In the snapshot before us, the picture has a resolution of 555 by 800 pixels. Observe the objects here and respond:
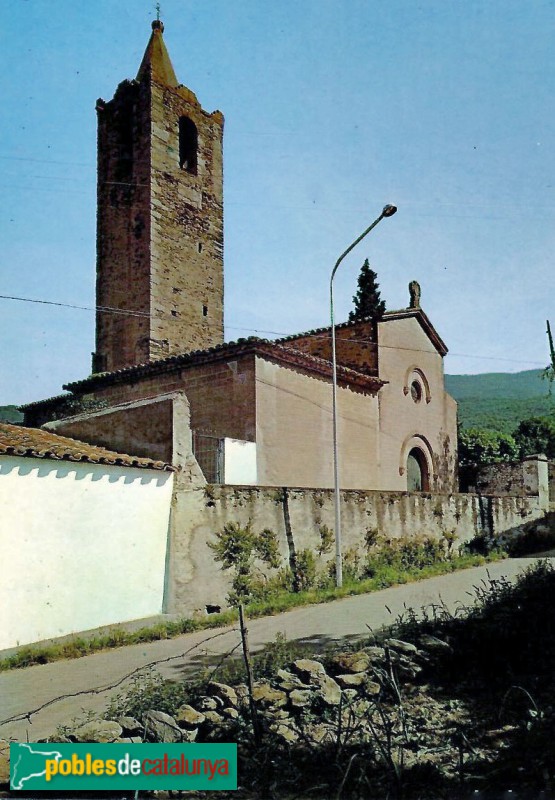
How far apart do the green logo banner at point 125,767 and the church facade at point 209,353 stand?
1136 cm

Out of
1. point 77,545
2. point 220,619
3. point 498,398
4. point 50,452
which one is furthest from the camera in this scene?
point 498,398

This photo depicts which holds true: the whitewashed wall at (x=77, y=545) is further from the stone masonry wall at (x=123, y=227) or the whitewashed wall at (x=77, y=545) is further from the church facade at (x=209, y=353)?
the stone masonry wall at (x=123, y=227)

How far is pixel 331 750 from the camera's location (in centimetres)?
486

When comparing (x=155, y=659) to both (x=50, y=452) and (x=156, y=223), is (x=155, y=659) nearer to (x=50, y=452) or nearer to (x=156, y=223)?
(x=50, y=452)

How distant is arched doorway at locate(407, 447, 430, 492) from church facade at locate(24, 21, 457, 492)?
0.25ft

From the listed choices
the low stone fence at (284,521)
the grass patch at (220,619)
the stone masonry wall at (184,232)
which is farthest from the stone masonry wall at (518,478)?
the stone masonry wall at (184,232)

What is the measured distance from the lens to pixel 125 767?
407cm

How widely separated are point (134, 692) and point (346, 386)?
53.4 feet

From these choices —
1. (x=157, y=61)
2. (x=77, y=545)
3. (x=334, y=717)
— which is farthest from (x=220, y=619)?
(x=157, y=61)

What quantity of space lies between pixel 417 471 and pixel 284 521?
44.1 ft

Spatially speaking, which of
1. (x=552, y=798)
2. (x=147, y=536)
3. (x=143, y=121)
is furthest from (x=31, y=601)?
(x=143, y=121)

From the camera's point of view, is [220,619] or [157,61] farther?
[157,61]

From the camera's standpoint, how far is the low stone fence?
39.1 ft

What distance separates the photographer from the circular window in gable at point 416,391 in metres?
26.0
